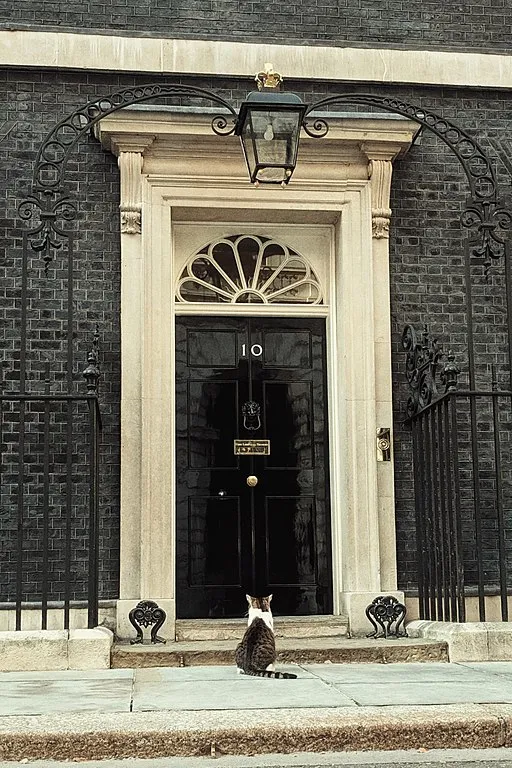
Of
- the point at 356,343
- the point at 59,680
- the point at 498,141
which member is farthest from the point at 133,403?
the point at 498,141

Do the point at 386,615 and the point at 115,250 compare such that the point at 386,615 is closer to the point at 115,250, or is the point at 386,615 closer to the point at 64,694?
the point at 64,694

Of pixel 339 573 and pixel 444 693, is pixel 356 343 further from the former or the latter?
pixel 444 693

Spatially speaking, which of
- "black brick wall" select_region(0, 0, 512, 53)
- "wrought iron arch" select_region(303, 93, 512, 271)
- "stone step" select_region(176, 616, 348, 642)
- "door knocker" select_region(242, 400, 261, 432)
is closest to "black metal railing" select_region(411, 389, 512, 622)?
"stone step" select_region(176, 616, 348, 642)

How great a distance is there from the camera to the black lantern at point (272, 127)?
7.49m

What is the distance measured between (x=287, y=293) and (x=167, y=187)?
1347 mm

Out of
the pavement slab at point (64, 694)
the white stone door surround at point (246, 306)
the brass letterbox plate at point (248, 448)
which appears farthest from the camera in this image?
the brass letterbox plate at point (248, 448)

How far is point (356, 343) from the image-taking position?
9.21 m

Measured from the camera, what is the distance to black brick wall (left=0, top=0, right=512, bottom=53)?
949 cm

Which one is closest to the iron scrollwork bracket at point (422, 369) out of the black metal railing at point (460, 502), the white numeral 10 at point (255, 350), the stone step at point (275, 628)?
the black metal railing at point (460, 502)

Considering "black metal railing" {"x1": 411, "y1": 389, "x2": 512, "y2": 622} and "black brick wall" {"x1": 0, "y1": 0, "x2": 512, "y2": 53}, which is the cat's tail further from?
"black brick wall" {"x1": 0, "y1": 0, "x2": 512, "y2": 53}

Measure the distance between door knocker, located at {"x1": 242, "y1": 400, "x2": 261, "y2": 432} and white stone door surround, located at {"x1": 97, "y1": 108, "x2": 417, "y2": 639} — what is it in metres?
0.60

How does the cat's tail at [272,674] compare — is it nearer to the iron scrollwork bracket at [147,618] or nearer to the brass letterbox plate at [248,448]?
the iron scrollwork bracket at [147,618]

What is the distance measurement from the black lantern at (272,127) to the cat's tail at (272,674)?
320cm

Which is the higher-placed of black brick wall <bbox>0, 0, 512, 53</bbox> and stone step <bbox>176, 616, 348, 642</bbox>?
black brick wall <bbox>0, 0, 512, 53</bbox>
